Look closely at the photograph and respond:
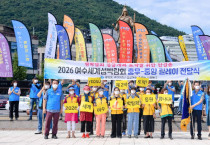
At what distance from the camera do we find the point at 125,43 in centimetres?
2230

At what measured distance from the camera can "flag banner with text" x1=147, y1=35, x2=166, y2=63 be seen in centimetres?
2244

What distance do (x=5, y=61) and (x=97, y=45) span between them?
25.1ft

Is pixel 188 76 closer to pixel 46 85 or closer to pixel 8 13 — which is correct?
pixel 46 85

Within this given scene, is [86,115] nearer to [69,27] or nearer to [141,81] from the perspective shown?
[141,81]

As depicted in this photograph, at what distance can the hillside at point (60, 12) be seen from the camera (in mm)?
125375

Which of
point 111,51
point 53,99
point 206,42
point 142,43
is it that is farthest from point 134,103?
point 111,51

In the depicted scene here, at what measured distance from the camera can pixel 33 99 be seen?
53.4 ft

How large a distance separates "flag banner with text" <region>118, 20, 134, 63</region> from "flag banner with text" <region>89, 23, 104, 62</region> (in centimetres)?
160

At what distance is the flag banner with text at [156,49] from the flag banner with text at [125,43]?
1.45m

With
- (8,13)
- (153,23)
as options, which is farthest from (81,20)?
(153,23)

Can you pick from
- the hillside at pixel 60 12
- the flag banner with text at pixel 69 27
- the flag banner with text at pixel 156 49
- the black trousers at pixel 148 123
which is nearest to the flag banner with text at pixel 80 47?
the flag banner with text at pixel 69 27

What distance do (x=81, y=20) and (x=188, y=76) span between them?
421 feet

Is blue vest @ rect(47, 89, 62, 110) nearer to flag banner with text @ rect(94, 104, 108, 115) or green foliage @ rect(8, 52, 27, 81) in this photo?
flag banner with text @ rect(94, 104, 108, 115)

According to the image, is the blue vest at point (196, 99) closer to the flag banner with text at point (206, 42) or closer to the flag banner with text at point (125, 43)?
the flag banner with text at point (206, 42)
